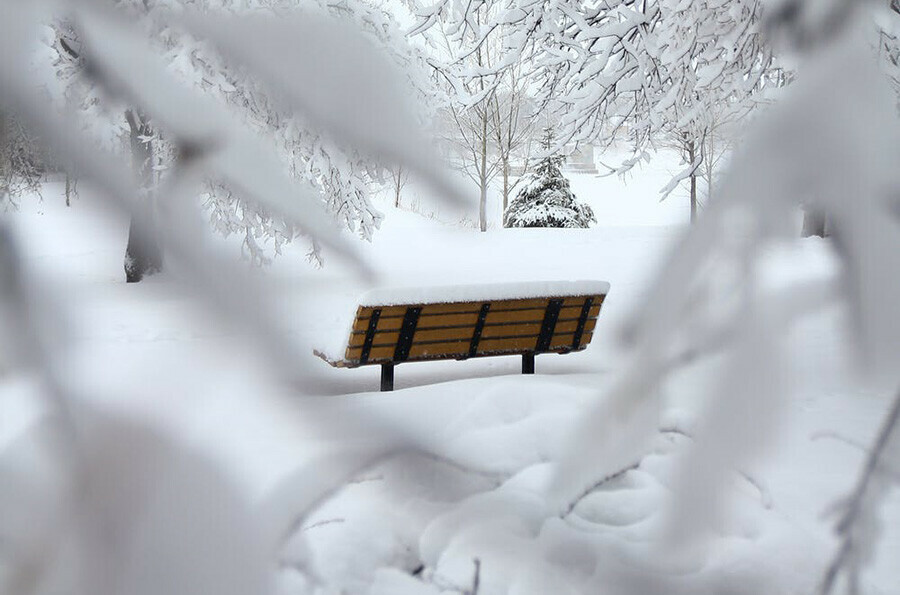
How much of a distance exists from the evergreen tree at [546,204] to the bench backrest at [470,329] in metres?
10.4

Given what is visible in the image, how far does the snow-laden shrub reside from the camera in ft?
47.5

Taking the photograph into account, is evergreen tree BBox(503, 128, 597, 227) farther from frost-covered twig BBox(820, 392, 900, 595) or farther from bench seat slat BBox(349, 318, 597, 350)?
frost-covered twig BBox(820, 392, 900, 595)

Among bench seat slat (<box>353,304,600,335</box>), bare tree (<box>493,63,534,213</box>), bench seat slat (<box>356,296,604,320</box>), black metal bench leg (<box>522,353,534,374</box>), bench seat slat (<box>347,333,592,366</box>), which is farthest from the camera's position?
black metal bench leg (<box>522,353,534,374</box>)

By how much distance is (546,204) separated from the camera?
14.6 m

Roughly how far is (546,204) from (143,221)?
48.0ft

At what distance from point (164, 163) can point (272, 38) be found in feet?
0.16

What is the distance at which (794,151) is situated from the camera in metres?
0.22

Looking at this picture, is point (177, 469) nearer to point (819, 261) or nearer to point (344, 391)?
point (344, 391)

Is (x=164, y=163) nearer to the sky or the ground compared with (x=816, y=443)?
nearer to the sky

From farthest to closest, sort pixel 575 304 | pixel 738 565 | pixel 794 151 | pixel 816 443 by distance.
Answer: 1. pixel 575 304
2. pixel 816 443
3. pixel 738 565
4. pixel 794 151

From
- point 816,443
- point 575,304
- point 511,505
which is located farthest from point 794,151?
point 575,304

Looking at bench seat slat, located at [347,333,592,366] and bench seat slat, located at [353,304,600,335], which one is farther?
bench seat slat, located at [347,333,592,366]

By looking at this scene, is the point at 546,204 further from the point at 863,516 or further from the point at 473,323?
the point at 863,516

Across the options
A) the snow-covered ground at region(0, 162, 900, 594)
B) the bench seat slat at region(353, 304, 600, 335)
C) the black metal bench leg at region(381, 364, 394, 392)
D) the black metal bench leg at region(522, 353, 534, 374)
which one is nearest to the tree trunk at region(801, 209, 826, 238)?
the snow-covered ground at region(0, 162, 900, 594)
